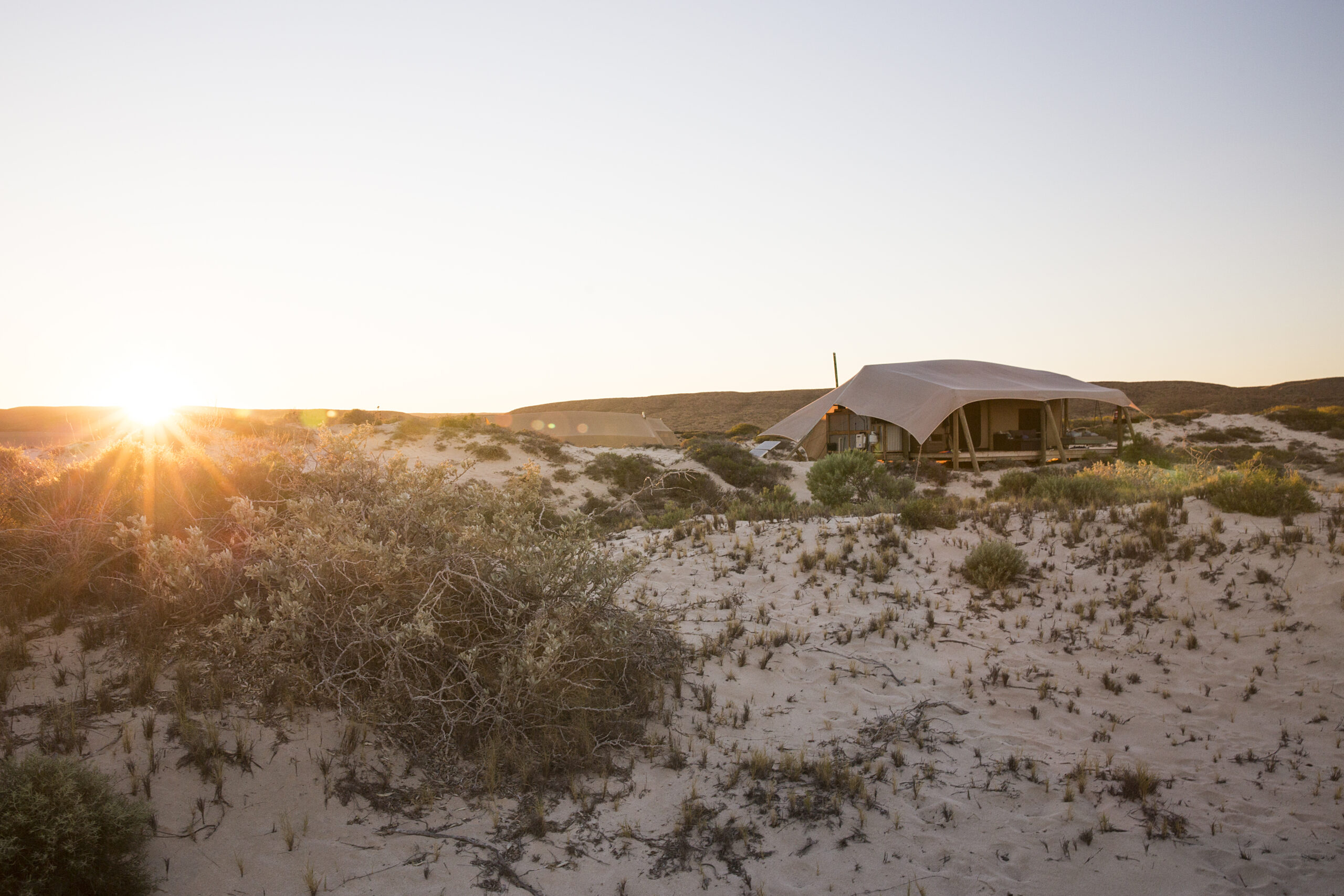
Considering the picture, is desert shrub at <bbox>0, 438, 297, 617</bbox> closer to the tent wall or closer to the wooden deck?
the wooden deck

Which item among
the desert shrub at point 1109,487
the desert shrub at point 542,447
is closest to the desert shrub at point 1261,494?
the desert shrub at point 1109,487

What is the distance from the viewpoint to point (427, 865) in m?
3.37

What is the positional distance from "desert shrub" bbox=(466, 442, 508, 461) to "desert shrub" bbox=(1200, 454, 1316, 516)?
17.7m

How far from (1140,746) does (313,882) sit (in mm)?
4477

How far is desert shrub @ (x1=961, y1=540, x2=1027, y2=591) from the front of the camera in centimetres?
689

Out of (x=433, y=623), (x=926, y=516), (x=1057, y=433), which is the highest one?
(x=1057, y=433)

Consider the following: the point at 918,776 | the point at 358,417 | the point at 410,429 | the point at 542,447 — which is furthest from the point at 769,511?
the point at 358,417

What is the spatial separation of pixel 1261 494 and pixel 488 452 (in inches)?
729

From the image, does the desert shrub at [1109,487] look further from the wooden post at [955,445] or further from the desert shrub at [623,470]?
the desert shrub at [623,470]

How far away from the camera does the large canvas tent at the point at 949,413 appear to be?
2238 cm

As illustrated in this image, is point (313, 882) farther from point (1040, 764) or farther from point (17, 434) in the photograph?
point (17, 434)

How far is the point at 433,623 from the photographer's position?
397 centimetres

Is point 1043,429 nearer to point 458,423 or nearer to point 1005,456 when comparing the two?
point 1005,456

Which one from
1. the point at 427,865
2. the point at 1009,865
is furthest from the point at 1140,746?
the point at 427,865
